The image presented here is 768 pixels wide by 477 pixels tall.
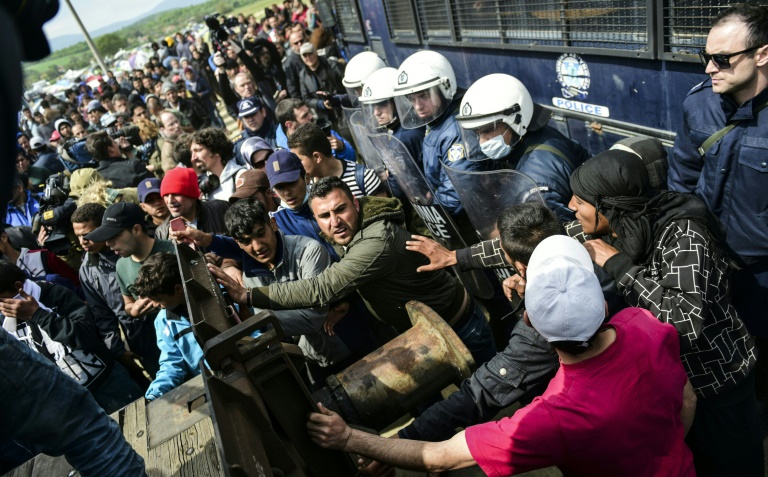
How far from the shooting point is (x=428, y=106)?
4469mm

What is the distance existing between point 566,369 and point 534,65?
13.0 feet

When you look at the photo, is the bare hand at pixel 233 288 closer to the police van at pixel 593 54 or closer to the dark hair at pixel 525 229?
the dark hair at pixel 525 229

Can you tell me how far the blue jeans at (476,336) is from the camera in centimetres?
315

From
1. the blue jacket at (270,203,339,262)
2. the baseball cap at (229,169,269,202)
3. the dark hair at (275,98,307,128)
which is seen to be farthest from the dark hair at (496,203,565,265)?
the dark hair at (275,98,307,128)

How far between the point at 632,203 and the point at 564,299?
91 cm

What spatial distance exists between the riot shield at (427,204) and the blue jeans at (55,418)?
2.33 metres

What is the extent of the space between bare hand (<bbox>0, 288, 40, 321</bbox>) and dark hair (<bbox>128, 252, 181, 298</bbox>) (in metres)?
0.81

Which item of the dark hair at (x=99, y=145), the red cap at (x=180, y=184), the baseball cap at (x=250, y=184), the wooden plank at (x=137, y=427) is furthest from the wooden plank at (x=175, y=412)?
the dark hair at (x=99, y=145)

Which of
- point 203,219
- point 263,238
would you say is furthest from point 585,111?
point 203,219

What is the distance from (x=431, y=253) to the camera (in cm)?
282

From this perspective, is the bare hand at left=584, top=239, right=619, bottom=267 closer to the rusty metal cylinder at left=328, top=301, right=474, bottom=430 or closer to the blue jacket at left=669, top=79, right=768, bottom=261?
the rusty metal cylinder at left=328, top=301, right=474, bottom=430

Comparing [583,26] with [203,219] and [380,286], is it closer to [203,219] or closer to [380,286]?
[380,286]

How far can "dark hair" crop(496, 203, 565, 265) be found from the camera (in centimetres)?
214

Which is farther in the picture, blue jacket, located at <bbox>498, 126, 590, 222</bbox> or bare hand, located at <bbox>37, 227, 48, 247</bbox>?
bare hand, located at <bbox>37, 227, 48, 247</bbox>
